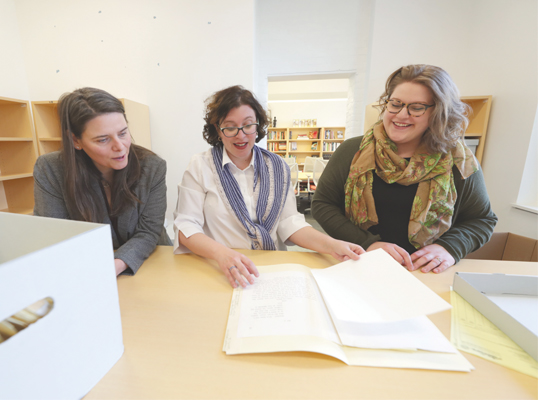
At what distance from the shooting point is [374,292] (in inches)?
26.8

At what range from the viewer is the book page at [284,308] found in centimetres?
58

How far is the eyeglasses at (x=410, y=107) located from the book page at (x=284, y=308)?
795 mm

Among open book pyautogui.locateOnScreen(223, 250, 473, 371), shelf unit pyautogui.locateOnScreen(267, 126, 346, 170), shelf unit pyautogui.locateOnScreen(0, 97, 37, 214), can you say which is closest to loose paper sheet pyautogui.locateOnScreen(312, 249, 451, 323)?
open book pyautogui.locateOnScreen(223, 250, 473, 371)

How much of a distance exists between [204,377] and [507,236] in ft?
5.44

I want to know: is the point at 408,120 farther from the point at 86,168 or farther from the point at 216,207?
the point at 86,168

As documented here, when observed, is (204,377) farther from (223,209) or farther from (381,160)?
(381,160)

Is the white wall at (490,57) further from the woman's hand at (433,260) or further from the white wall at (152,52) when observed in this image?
the woman's hand at (433,260)

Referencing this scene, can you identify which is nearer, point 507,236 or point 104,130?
point 104,130

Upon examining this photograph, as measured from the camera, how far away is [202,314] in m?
0.66

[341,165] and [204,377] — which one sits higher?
[341,165]

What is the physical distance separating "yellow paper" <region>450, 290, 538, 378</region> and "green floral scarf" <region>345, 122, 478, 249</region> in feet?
1.73

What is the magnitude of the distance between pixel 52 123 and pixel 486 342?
13.1ft

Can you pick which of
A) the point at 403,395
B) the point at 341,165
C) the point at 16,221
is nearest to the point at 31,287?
the point at 16,221

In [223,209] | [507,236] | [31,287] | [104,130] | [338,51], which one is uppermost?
[338,51]
